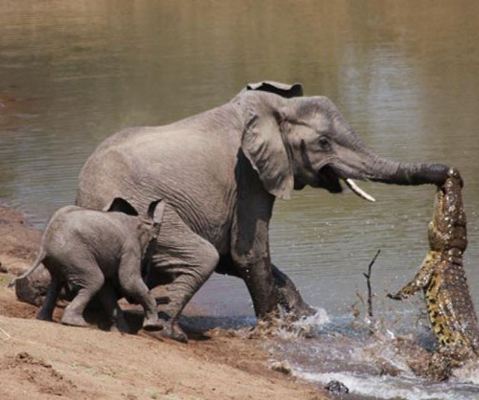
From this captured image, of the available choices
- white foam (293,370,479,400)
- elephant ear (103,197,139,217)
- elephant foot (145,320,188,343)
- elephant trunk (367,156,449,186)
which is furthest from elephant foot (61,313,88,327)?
elephant trunk (367,156,449,186)

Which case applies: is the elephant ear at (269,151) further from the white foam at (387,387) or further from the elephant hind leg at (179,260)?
the white foam at (387,387)

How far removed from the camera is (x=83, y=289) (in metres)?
10.3

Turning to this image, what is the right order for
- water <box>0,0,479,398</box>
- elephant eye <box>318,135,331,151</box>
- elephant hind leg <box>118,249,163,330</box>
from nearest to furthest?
elephant hind leg <box>118,249,163,330</box> → elephant eye <box>318,135,331,151</box> → water <box>0,0,479,398</box>

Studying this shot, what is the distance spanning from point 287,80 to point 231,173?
1606 centimetres

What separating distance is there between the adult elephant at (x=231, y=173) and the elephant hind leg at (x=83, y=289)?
0.76 m

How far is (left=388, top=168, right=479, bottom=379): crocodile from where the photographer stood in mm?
10820

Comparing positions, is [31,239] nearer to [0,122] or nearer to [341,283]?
[341,283]

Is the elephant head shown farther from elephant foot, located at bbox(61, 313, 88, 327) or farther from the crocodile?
elephant foot, located at bbox(61, 313, 88, 327)

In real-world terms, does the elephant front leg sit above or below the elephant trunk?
below

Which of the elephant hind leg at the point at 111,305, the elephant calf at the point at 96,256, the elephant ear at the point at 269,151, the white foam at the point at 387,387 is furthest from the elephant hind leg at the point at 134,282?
the elephant ear at the point at 269,151

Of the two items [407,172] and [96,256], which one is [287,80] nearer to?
[407,172]

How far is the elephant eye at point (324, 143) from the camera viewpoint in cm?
1159

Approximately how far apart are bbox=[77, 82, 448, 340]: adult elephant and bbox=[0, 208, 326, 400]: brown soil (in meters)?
0.56

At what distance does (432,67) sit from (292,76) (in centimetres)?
249
